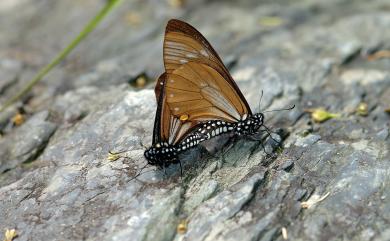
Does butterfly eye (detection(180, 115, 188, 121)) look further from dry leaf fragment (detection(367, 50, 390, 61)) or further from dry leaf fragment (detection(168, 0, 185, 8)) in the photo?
dry leaf fragment (detection(168, 0, 185, 8))

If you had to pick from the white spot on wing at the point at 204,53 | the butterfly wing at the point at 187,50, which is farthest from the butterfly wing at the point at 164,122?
the white spot on wing at the point at 204,53

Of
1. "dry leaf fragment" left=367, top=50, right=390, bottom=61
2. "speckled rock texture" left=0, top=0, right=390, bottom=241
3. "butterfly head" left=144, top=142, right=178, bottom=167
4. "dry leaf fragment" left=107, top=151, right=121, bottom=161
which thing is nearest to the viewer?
"speckled rock texture" left=0, top=0, right=390, bottom=241

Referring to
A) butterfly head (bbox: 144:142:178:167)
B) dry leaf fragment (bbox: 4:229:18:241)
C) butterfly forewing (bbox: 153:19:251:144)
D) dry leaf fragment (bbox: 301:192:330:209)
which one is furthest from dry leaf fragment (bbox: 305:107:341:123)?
dry leaf fragment (bbox: 4:229:18:241)

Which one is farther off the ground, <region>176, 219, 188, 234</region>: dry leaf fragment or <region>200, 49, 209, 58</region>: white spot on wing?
<region>200, 49, 209, 58</region>: white spot on wing

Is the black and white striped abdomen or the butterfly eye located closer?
the black and white striped abdomen

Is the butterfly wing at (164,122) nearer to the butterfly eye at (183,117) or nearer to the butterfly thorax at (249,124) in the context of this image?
the butterfly eye at (183,117)

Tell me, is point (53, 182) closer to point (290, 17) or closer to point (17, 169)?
point (17, 169)

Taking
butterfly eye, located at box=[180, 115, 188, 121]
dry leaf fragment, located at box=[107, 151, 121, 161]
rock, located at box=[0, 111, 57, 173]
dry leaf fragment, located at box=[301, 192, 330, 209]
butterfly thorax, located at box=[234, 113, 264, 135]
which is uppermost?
rock, located at box=[0, 111, 57, 173]

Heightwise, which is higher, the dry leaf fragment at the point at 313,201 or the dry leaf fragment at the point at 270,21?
the dry leaf fragment at the point at 270,21
